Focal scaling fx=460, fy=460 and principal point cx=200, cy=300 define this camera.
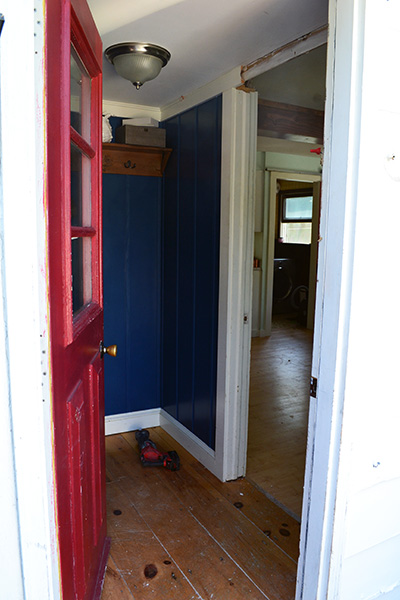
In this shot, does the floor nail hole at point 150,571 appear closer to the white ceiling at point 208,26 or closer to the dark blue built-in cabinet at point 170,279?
the dark blue built-in cabinet at point 170,279

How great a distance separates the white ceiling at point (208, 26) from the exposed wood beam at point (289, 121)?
101cm

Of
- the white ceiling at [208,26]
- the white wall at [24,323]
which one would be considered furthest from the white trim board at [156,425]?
the white ceiling at [208,26]

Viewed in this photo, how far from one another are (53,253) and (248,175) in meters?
1.65

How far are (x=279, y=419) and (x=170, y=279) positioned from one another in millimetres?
1424

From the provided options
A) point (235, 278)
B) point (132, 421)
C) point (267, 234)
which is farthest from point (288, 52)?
point (267, 234)

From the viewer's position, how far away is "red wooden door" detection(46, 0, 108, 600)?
1131 mm

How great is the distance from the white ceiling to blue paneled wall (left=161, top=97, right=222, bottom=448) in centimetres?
35

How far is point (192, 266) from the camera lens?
2947mm

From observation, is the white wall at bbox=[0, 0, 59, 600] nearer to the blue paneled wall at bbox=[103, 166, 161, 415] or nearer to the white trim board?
the white trim board

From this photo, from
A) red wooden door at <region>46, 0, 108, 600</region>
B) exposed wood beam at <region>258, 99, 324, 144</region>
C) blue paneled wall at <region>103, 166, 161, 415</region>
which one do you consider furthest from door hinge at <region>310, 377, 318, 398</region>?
exposed wood beam at <region>258, 99, 324, 144</region>

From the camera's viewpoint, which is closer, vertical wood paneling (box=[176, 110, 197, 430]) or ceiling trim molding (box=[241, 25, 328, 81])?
ceiling trim molding (box=[241, 25, 328, 81])

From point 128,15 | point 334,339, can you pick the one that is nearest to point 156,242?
point 128,15

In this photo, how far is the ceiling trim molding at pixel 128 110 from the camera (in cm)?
311

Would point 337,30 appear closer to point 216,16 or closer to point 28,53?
point 216,16
